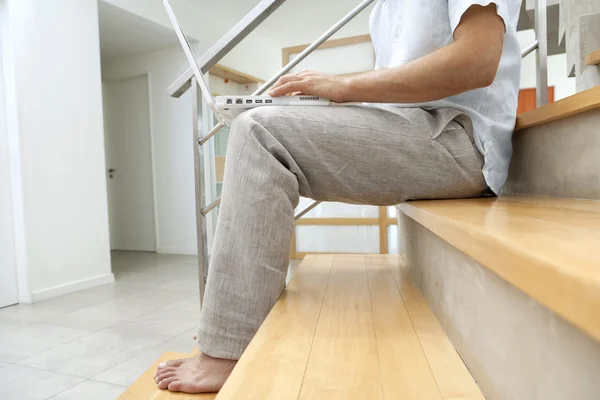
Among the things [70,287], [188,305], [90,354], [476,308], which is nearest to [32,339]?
[90,354]

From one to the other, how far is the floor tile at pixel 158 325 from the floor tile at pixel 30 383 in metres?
0.42

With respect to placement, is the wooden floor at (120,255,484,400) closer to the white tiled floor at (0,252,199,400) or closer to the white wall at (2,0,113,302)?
the white tiled floor at (0,252,199,400)

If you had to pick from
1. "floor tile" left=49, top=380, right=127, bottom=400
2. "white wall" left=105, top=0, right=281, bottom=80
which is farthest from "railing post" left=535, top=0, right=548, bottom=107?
"white wall" left=105, top=0, right=281, bottom=80

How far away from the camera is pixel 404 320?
0.66 m

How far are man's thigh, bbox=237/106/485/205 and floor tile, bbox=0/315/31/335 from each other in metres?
2.01

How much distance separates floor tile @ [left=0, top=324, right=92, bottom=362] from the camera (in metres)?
1.73

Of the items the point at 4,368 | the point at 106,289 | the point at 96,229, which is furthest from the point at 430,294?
the point at 96,229

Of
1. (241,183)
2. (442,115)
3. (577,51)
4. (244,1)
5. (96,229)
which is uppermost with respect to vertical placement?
(244,1)

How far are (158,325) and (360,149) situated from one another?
1697mm

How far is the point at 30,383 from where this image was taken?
146cm

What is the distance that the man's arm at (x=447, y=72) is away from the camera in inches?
26.5

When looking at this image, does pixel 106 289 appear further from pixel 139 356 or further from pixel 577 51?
pixel 577 51

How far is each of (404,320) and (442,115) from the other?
0.38 metres

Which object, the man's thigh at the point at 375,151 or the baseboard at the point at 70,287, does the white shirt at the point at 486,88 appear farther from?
the baseboard at the point at 70,287
